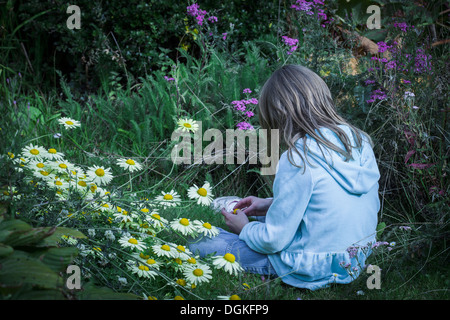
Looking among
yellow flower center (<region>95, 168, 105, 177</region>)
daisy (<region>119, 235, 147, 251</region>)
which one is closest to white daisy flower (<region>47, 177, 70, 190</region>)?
yellow flower center (<region>95, 168, 105, 177</region>)

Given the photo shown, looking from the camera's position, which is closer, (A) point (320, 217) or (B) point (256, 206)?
(A) point (320, 217)

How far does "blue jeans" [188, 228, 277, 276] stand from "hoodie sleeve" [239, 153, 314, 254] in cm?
17

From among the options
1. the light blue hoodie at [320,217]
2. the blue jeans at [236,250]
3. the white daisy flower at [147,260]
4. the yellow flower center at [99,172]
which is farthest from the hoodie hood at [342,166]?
the yellow flower center at [99,172]

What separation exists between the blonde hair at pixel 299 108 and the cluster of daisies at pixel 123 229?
1.65 ft

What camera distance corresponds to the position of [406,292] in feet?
7.91

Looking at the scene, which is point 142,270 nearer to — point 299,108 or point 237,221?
point 237,221

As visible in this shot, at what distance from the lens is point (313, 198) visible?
232 cm

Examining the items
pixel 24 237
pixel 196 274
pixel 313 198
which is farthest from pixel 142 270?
pixel 313 198

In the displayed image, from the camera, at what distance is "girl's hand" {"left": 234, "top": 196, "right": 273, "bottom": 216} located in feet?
9.32

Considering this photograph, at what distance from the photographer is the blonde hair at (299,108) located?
2430 mm

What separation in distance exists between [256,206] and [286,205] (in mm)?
574

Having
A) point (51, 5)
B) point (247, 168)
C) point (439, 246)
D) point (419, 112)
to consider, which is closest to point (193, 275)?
point (439, 246)

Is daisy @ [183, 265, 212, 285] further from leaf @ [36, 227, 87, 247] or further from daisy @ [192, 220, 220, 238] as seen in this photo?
leaf @ [36, 227, 87, 247]

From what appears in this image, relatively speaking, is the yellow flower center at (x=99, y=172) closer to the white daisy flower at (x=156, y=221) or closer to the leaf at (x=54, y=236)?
the white daisy flower at (x=156, y=221)
